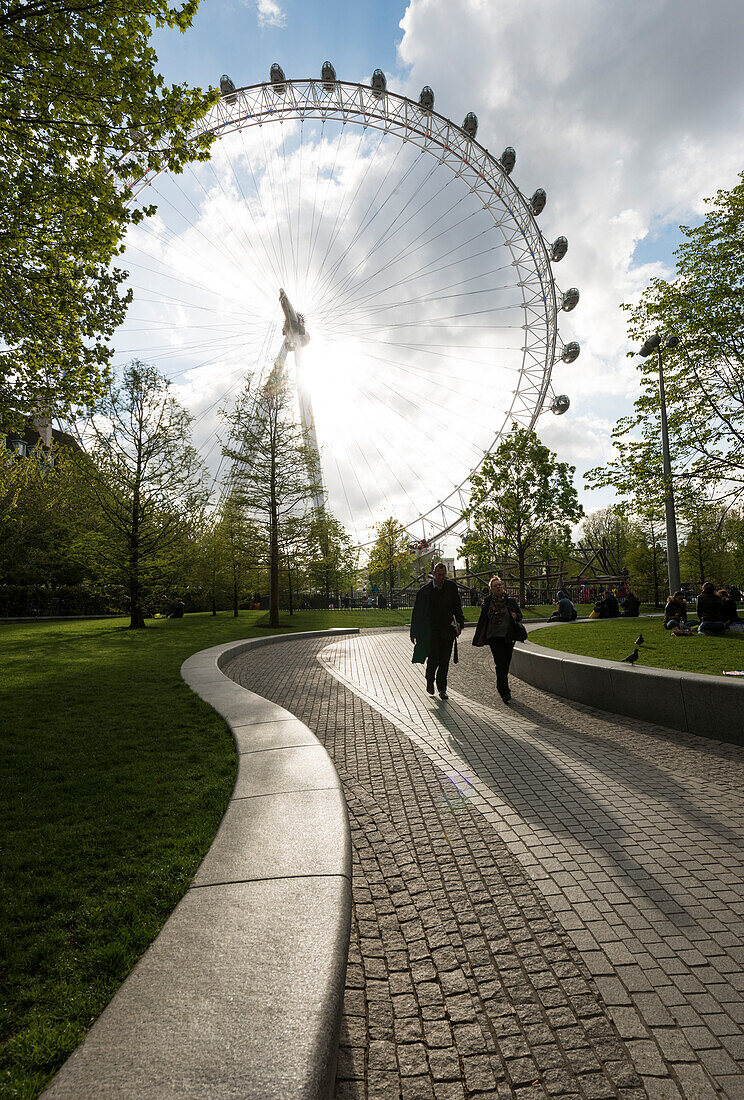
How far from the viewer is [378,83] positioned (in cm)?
3238

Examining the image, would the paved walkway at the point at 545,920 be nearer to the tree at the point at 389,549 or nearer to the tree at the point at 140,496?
the tree at the point at 140,496

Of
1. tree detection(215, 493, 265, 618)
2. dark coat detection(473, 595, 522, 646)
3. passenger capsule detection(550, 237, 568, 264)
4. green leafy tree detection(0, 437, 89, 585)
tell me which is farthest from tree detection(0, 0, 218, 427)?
passenger capsule detection(550, 237, 568, 264)

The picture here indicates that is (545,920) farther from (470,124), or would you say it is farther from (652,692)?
(470,124)

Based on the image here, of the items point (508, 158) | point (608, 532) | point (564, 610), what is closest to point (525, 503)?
point (564, 610)

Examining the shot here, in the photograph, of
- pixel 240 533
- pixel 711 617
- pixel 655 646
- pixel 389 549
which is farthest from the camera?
pixel 389 549

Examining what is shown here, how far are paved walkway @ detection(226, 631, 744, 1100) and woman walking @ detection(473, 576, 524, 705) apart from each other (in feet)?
8.56

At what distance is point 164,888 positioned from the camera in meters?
3.30

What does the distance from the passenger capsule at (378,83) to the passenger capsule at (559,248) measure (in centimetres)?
1322

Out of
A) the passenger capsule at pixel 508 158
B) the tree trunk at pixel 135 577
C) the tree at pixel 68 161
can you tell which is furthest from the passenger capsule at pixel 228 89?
the tree at pixel 68 161

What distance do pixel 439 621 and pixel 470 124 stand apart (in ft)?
116

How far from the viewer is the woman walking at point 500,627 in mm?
9047

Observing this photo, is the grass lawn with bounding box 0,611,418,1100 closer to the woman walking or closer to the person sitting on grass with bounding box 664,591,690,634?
the woman walking

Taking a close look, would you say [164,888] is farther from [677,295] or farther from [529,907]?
[677,295]

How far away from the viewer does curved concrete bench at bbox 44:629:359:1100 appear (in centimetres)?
191
